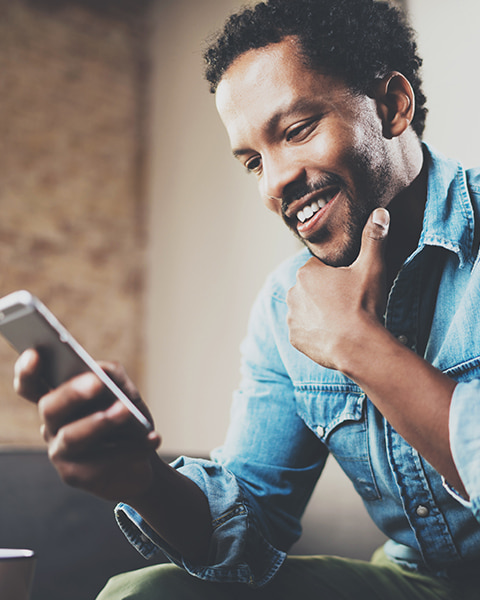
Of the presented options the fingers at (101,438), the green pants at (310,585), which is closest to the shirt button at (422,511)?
the green pants at (310,585)

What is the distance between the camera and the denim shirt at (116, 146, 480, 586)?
0.89 m

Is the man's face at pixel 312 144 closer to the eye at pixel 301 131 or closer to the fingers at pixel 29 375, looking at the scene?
the eye at pixel 301 131

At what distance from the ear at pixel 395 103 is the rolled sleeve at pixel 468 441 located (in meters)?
0.54

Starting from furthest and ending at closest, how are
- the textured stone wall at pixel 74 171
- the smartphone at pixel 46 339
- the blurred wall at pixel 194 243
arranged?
the textured stone wall at pixel 74 171 < the blurred wall at pixel 194 243 < the smartphone at pixel 46 339

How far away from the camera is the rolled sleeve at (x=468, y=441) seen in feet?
2.25

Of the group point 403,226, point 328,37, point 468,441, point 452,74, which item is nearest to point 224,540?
point 468,441

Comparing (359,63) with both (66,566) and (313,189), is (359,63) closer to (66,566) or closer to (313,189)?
(313,189)

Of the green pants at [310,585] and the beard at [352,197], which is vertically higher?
the beard at [352,197]

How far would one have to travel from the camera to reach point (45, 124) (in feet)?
9.73

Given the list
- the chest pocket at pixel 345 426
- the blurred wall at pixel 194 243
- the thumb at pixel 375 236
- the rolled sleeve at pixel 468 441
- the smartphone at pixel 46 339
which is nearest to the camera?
the smartphone at pixel 46 339

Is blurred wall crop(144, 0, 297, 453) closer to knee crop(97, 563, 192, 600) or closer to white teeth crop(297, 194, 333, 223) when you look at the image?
white teeth crop(297, 194, 333, 223)

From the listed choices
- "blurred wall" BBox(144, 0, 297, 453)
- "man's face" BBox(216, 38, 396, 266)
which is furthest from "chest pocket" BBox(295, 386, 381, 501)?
"blurred wall" BBox(144, 0, 297, 453)

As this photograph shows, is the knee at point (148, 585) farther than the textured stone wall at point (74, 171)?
No

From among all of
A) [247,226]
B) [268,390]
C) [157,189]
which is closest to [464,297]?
[268,390]
